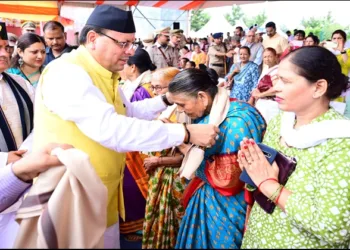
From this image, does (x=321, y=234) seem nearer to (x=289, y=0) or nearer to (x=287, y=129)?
(x=287, y=129)

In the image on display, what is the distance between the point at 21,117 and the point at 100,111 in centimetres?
102

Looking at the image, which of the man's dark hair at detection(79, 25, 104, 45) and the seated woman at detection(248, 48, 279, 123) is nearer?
the man's dark hair at detection(79, 25, 104, 45)

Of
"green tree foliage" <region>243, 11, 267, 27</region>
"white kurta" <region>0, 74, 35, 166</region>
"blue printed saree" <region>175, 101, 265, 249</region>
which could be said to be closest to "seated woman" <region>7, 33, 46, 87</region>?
"white kurta" <region>0, 74, 35, 166</region>

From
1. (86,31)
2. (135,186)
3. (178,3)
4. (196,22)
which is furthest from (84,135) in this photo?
(196,22)

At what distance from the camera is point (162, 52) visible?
21.5 feet

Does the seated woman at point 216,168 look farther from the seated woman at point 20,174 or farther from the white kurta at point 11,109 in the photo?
the white kurta at point 11,109

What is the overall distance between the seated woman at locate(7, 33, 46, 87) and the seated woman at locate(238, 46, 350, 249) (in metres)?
2.64

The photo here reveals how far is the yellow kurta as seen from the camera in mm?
1436

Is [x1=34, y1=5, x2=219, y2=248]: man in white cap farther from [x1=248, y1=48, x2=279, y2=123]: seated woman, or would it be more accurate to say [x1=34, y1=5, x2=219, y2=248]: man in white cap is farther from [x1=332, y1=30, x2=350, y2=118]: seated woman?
[x1=332, y1=30, x2=350, y2=118]: seated woman

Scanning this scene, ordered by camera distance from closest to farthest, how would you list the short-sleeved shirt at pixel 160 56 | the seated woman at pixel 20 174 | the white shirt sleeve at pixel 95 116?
1. the seated woman at pixel 20 174
2. the white shirt sleeve at pixel 95 116
3. the short-sleeved shirt at pixel 160 56

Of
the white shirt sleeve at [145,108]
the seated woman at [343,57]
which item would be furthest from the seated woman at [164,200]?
the seated woman at [343,57]

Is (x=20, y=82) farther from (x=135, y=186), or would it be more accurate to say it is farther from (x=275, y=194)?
(x=275, y=194)

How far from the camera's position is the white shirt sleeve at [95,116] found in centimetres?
130

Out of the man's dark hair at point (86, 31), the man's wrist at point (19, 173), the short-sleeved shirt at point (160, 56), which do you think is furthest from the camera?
the short-sleeved shirt at point (160, 56)
